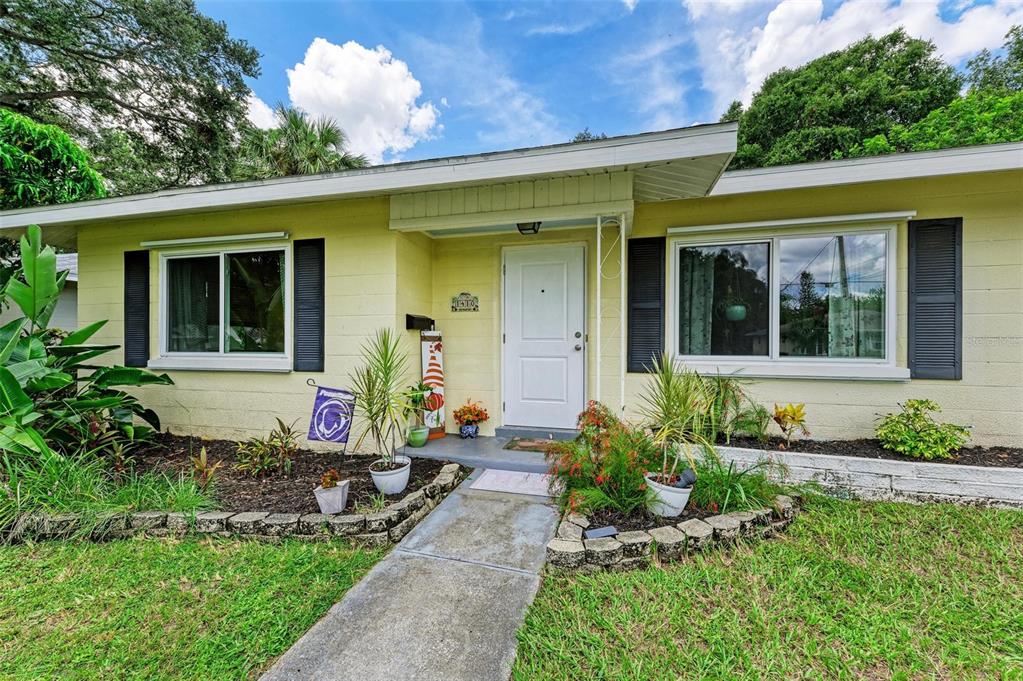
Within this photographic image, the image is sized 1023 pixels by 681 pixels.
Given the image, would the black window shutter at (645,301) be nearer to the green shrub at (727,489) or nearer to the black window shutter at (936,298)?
the green shrub at (727,489)

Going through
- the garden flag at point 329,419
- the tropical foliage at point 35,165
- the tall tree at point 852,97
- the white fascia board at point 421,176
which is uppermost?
the tall tree at point 852,97

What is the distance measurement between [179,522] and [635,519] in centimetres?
298

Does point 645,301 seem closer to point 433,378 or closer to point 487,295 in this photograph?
point 487,295

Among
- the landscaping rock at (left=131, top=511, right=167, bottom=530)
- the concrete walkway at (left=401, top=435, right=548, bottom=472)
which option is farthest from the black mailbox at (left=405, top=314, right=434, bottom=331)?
the landscaping rock at (left=131, top=511, right=167, bottom=530)

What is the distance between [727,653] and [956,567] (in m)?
1.60

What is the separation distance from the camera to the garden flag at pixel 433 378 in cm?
442

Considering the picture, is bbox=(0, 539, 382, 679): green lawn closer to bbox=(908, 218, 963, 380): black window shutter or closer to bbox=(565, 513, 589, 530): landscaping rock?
bbox=(565, 513, 589, 530): landscaping rock

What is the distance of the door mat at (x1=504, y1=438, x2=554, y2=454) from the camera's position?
3.99m

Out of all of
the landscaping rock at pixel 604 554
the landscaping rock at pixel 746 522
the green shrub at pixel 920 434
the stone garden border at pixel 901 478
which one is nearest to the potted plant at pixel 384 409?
the landscaping rock at pixel 604 554

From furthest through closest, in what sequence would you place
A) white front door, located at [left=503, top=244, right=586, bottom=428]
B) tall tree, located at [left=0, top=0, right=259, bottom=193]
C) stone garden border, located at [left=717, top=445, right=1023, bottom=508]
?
tall tree, located at [left=0, top=0, right=259, bottom=193]
white front door, located at [left=503, top=244, right=586, bottom=428]
stone garden border, located at [left=717, top=445, right=1023, bottom=508]

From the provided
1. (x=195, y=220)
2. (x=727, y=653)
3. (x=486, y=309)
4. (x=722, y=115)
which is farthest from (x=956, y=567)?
(x=722, y=115)

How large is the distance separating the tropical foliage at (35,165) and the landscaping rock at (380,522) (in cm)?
596

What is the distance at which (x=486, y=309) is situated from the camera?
4.62m

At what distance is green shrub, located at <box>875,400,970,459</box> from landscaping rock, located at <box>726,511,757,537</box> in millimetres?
1667
